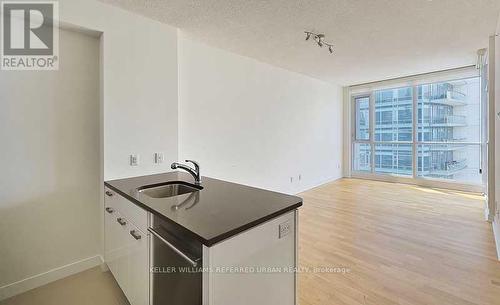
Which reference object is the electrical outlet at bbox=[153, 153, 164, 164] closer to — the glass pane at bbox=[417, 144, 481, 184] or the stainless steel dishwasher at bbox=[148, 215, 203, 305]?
the stainless steel dishwasher at bbox=[148, 215, 203, 305]

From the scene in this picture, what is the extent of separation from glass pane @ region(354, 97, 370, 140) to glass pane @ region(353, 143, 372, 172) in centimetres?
24

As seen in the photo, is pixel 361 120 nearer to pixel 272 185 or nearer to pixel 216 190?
pixel 272 185

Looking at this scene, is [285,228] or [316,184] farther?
[316,184]

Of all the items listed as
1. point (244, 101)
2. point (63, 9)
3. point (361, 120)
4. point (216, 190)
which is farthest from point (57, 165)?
point (361, 120)

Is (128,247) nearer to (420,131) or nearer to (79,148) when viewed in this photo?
(79,148)

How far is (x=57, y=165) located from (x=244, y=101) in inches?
101

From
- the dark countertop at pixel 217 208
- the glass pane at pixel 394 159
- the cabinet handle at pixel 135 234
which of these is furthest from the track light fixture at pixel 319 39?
the glass pane at pixel 394 159

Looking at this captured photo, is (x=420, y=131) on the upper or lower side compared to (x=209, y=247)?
upper

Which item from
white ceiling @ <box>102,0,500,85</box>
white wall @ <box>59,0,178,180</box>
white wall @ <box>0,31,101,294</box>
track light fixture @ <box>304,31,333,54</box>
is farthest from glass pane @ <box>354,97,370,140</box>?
white wall @ <box>0,31,101,294</box>

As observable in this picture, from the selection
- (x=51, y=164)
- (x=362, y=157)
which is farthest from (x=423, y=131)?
(x=51, y=164)

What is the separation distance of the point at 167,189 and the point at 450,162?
20.2ft

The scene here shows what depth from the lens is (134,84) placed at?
2.42 meters

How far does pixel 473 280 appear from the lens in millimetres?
2020

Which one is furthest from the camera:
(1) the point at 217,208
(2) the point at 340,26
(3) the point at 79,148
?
(2) the point at 340,26
